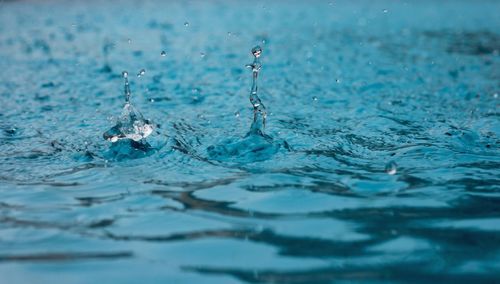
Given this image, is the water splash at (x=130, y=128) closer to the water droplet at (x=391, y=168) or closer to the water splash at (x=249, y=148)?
the water splash at (x=249, y=148)

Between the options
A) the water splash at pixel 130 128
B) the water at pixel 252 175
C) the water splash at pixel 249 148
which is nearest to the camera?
the water at pixel 252 175

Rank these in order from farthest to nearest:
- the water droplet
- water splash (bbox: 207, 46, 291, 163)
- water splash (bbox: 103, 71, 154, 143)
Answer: water splash (bbox: 103, 71, 154, 143)
water splash (bbox: 207, 46, 291, 163)
the water droplet

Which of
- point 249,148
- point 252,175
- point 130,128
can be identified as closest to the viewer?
point 252,175

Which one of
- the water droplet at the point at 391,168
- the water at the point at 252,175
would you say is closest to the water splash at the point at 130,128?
the water at the point at 252,175

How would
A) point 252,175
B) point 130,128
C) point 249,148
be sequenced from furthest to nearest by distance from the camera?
point 130,128 → point 249,148 → point 252,175

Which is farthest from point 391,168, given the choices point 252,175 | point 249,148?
point 249,148

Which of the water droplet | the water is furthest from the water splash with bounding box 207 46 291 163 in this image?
the water droplet

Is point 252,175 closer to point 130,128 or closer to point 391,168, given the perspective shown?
point 391,168

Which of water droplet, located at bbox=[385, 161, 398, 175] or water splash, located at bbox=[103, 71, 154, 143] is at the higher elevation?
water splash, located at bbox=[103, 71, 154, 143]

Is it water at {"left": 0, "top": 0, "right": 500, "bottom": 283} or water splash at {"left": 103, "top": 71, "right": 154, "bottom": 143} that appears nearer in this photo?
water at {"left": 0, "top": 0, "right": 500, "bottom": 283}

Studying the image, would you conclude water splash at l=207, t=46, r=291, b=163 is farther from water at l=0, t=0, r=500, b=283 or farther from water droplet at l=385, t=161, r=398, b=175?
water droplet at l=385, t=161, r=398, b=175
